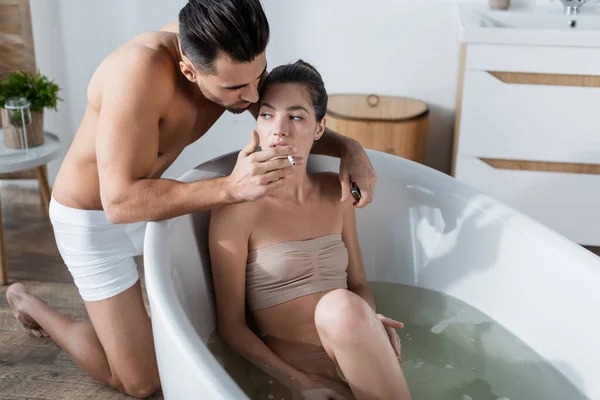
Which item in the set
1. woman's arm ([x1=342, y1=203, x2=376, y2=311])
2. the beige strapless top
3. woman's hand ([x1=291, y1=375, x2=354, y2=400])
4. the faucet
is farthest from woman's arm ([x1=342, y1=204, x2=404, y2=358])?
the faucet

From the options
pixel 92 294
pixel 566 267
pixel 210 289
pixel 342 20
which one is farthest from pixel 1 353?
pixel 342 20

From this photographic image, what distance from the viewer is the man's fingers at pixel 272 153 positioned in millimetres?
1422

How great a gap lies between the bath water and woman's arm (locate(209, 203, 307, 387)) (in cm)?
5

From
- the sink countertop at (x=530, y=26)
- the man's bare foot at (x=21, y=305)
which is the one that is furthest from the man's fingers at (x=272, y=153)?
the sink countertop at (x=530, y=26)

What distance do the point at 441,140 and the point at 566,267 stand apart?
5.19 feet

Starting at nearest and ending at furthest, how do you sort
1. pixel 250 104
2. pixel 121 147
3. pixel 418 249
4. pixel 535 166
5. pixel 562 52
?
pixel 121 147 → pixel 250 104 → pixel 418 249 → pixel 562 52 → pixel 535 166

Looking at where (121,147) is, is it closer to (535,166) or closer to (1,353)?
(1,353)

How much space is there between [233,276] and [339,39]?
1.77m

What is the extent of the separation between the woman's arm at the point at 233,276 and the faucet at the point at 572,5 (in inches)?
71.8

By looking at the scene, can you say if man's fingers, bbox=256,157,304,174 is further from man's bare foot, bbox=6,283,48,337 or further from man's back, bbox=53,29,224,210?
man's bare foot, bbox=6,283,48,337

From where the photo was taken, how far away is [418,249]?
6.66 ft

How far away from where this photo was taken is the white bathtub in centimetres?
133

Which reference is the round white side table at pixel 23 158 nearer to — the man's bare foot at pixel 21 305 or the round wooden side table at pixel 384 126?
the man's bare foot at pixel 21 305

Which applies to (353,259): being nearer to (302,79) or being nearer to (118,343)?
(302,79)
